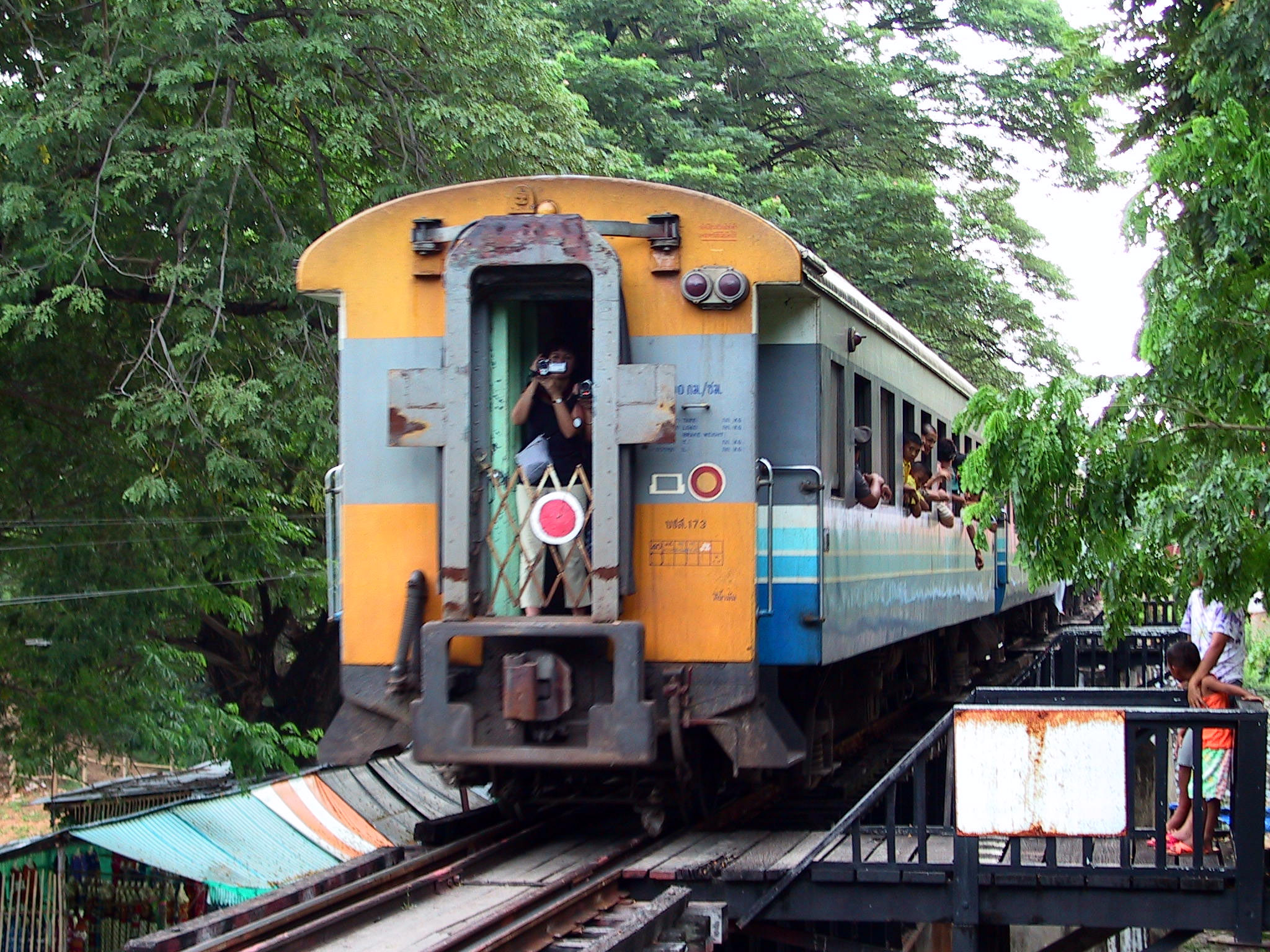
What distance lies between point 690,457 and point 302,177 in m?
7.38

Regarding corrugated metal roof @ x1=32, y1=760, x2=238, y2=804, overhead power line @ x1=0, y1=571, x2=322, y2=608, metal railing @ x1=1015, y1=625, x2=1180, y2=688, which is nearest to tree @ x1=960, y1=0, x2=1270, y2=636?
corrugated metal roof @ x1=32, y1=760, x2=238, y2=804

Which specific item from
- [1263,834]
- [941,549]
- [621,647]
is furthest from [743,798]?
[941,549]

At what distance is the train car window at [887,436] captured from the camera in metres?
9.35

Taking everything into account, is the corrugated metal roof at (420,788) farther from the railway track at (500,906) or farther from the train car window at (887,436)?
the train car window at (887,436)

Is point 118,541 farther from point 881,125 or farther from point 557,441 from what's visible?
point 881,125

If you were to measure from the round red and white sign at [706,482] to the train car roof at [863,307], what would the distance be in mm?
979

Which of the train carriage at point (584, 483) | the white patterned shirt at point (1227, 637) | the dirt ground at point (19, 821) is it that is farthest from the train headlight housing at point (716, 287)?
the dirt ground at point (19, 821)

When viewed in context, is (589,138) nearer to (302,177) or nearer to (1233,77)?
(302,177)

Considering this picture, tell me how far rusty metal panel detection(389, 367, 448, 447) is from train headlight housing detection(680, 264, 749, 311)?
1.17 metres

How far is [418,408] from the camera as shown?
6.91m

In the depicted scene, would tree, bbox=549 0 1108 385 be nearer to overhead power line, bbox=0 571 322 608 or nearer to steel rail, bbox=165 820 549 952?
overhead power line, bbox=0 571 322 608

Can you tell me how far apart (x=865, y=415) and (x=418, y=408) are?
9.87 ft

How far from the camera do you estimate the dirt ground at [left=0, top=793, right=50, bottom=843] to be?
20.3 m

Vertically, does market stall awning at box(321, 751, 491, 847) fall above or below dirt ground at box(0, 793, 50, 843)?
above
